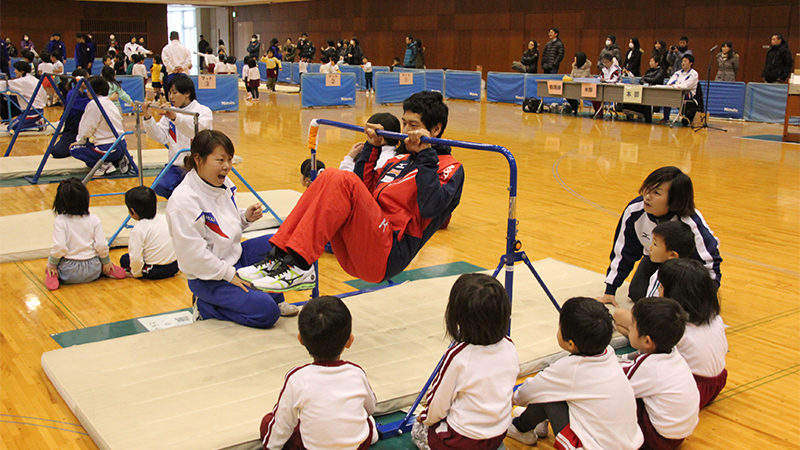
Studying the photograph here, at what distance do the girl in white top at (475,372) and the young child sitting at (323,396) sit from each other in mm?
270

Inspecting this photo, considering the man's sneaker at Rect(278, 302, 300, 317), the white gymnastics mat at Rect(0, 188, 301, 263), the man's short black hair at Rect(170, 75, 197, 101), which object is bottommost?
the man's sneaker at Rect(278, 302, 300, 317)

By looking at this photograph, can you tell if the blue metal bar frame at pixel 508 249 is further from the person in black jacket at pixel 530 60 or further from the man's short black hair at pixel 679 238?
the person in black jacket at pixel 530 60

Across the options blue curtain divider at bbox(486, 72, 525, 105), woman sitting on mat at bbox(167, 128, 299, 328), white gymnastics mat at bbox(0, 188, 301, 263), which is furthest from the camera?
blue curtain divider at bbox(486, 72, 525, 105)

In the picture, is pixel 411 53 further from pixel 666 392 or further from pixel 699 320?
pixel 666 392

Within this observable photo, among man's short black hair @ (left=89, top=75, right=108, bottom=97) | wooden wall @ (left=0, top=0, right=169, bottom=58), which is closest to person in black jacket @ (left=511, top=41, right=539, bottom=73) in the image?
man's short black hair @ (left=89, top=75, right=108, bottom=97)

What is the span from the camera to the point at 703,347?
2.59 m

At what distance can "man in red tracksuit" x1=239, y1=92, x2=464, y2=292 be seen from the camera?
2.80 m

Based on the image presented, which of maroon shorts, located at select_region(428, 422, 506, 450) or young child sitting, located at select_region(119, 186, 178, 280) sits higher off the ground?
young child sitting, located at select_region(119, 186, 178, 280)

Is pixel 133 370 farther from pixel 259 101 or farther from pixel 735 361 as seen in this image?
pixel 259 101

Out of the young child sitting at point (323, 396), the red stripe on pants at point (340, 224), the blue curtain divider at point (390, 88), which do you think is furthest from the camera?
the blue curtain divider at point (390, 88)

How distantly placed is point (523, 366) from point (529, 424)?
50 cm

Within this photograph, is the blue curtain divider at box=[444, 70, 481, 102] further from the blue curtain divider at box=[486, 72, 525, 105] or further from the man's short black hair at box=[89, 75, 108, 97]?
the man's short black hair at box=[89, 75, 108, 97]

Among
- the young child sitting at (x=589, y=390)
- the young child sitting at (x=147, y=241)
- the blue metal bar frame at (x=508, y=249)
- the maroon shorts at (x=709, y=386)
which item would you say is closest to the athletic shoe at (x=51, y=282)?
the young child sitting at (x=147, y=241)

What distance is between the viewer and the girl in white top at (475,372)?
7.14 ft
